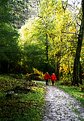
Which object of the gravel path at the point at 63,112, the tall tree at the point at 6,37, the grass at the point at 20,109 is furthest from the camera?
the tall tree at the point at 6,37

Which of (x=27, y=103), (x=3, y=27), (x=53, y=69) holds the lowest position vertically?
(x=53, y=69)

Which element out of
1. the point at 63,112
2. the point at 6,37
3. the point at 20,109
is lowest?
the point at 63,112

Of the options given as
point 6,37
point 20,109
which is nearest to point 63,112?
point 20,109

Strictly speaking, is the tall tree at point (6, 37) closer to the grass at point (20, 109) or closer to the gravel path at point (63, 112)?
the grass at point (20, 109)

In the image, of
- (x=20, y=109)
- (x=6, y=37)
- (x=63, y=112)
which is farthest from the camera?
(x=6, y=37)

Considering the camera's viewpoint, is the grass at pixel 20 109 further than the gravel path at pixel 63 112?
No

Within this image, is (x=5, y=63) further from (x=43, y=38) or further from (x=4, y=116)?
(x=4, y=116)

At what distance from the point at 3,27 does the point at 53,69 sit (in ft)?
87.1

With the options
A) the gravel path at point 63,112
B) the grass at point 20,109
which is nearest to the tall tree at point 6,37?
the grass at point 20,109

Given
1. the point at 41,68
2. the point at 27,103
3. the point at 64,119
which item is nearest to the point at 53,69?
the point at 41,68

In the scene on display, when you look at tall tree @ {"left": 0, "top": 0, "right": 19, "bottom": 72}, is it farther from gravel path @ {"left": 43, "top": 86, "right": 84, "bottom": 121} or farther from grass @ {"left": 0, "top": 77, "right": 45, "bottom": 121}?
gravel path @ {"left": 43, "top": 86, "right": 84, "bottom": 121}

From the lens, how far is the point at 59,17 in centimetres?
4897

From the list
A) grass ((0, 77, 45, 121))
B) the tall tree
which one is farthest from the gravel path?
the tall tree

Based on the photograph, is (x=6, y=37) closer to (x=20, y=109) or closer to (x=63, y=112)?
(x=20, y=109)
